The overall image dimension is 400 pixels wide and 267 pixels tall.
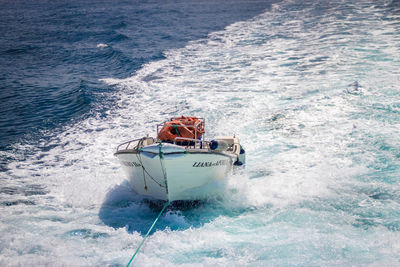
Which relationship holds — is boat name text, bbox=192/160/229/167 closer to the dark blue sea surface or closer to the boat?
the boat

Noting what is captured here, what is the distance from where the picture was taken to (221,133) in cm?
1391

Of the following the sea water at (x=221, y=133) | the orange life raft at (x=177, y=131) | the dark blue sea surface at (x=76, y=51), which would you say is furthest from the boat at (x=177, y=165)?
the dark blue sea surface at (x=76, y=51)

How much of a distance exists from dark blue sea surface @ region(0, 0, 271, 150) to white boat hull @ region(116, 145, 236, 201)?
7.46m

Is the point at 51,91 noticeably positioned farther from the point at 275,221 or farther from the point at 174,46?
the point at 275,221

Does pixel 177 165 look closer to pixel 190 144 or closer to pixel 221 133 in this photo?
pixel 190 144

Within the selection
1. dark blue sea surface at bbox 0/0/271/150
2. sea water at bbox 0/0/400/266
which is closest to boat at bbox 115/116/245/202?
sea water at bbox 0/0/400/266

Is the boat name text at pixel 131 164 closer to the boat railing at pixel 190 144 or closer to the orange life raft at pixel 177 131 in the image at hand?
the orange life raft at pixel 177 131

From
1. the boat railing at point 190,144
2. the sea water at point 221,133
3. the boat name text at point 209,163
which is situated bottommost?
the sea water at point 221,133

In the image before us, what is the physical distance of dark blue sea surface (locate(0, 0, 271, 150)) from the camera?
16938mm

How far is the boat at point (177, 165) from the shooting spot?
26.7 ft

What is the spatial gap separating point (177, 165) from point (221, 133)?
5884 millimetres

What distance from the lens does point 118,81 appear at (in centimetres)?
2141

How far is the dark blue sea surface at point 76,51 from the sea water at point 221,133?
165mm

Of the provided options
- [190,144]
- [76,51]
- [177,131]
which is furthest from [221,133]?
[76,51]
